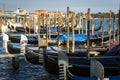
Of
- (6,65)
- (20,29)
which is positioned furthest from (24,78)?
(20,29)

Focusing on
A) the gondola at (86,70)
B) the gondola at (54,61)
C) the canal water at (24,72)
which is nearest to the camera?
the gondola at (86,70)

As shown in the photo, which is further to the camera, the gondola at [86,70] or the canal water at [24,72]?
the canal water at [24,72]

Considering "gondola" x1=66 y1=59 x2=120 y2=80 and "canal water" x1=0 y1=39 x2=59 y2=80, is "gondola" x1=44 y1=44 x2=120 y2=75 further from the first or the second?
"gondola" x1=66 y1=59 x2=120 y2=80

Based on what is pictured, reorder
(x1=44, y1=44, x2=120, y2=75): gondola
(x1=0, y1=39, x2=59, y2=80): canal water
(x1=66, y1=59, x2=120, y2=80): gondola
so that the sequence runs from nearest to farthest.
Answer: (x1=66, y1=59, x2=120, y2=80): gondola
(x1=44, y1=44, x2=120, y2=75): gondola
(x1=0, y1=39, x2=59, y2=80): canal water

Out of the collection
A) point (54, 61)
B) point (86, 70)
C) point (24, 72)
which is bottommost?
point (24, 72)

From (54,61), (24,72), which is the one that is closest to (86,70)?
(54,61)

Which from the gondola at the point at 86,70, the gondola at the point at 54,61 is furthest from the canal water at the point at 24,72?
the gondola at the point at 86,70

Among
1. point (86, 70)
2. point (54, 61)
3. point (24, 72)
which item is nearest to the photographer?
point (86, 70)

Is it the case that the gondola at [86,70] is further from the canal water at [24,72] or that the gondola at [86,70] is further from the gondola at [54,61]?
the canal water at [24,72]

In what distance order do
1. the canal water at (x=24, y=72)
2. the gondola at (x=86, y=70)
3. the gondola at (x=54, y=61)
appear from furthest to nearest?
1. the canal water at (x=24, y=72)
2. the gondola at (x=54, y=61)
3. the gondola at (x=86, y=70)

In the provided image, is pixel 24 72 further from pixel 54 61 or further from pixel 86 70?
pixel 86 70

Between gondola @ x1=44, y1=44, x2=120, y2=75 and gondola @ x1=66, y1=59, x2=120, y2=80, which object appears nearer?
gondola @ x1=66, y1=59, x2=120, y2=80

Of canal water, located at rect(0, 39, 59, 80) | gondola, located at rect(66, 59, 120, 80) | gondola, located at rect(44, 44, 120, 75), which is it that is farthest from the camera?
canal water, located at rect(0, 39, 59, 80)

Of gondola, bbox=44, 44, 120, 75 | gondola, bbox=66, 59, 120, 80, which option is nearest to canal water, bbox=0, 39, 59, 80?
gondola, bbox=44, 44, 120, 75
